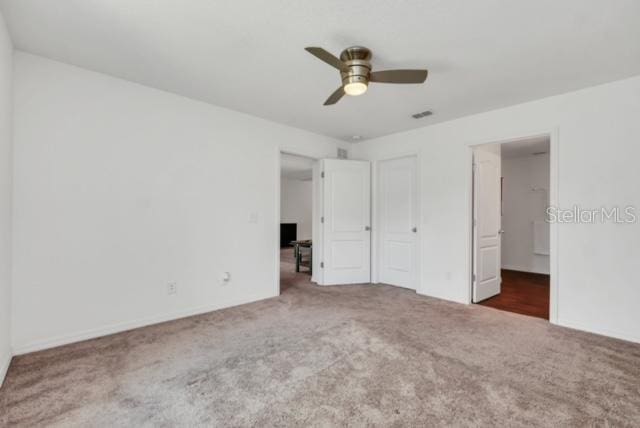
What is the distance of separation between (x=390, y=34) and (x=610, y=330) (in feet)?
11.1

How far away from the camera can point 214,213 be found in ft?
11.8

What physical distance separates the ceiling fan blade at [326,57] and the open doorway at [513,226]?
260 cm

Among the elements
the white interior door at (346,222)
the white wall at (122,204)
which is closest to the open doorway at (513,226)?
the white interior door at (346,222)

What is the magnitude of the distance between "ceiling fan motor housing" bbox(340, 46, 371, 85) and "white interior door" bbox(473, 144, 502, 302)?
239 centimetres

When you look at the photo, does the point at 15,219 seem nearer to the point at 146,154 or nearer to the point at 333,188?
the point at 146,154

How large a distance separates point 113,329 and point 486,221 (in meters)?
4.60

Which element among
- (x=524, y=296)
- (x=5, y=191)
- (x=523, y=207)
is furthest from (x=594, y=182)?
(x=5, y=191)

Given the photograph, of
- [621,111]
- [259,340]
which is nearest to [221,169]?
[259,340]

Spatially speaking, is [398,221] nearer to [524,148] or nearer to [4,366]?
[524,148]

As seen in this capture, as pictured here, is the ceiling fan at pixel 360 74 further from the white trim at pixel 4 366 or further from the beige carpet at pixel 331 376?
the white trim at pixel 4 366

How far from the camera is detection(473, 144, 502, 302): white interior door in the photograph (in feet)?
13.1

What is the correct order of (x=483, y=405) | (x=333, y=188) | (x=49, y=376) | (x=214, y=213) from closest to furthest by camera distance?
(x=483, y=405) < (x=49, y=376) < (x=214, y=213) < (x=333, y=188)

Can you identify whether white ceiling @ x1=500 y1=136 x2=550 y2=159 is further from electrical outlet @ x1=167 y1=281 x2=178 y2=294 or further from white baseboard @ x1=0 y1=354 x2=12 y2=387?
white baseboard @ x1=0 y1=354 x2=12 y2=387

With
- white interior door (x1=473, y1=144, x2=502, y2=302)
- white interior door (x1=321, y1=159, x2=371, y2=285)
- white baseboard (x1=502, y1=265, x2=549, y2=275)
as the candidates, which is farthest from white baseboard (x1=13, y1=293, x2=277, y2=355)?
white baseboard (x1=502, y1=265, x2=549, y2=275)
